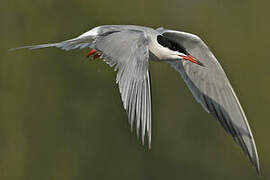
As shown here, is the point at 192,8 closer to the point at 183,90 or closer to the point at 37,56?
the point at 183,90

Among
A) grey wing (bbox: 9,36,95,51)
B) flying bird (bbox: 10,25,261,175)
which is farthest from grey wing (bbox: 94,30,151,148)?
grey wing (bbox: 9,36,95,51)

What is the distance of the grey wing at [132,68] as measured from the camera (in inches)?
206

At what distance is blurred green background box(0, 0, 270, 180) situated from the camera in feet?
33.4

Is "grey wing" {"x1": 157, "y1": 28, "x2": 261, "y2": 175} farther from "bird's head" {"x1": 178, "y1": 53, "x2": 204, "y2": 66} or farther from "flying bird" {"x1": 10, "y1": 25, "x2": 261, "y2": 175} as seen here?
"bird's head" {"x1": 178, "y1": 53, "x2": 204, "y2": 66}

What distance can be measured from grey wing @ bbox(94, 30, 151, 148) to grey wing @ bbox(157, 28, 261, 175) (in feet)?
1.80

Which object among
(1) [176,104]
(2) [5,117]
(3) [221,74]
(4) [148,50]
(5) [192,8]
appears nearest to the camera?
(4) [148,50]

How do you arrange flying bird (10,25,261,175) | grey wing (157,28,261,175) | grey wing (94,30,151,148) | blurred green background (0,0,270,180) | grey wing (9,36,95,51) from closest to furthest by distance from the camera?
grey wing (94,30,151,148)
flying bird (10,25,261,175)
grey wing (9,36,95,51)
grey wing (157,28,261,175)
blurred green background (0,0,270,180)

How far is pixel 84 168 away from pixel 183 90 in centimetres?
154

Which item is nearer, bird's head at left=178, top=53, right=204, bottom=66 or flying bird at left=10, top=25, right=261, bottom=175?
flying bird at left=10, top=25, right=261, bottom=175

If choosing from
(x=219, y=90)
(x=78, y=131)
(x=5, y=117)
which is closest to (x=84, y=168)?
(x=78, y=131)

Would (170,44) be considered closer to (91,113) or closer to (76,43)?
(76,43)

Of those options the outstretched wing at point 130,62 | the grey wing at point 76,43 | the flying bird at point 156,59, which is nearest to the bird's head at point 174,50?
the flying bird at point 156,59

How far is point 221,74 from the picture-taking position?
634 centimetres


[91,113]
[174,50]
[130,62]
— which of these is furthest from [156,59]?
[91,113]
